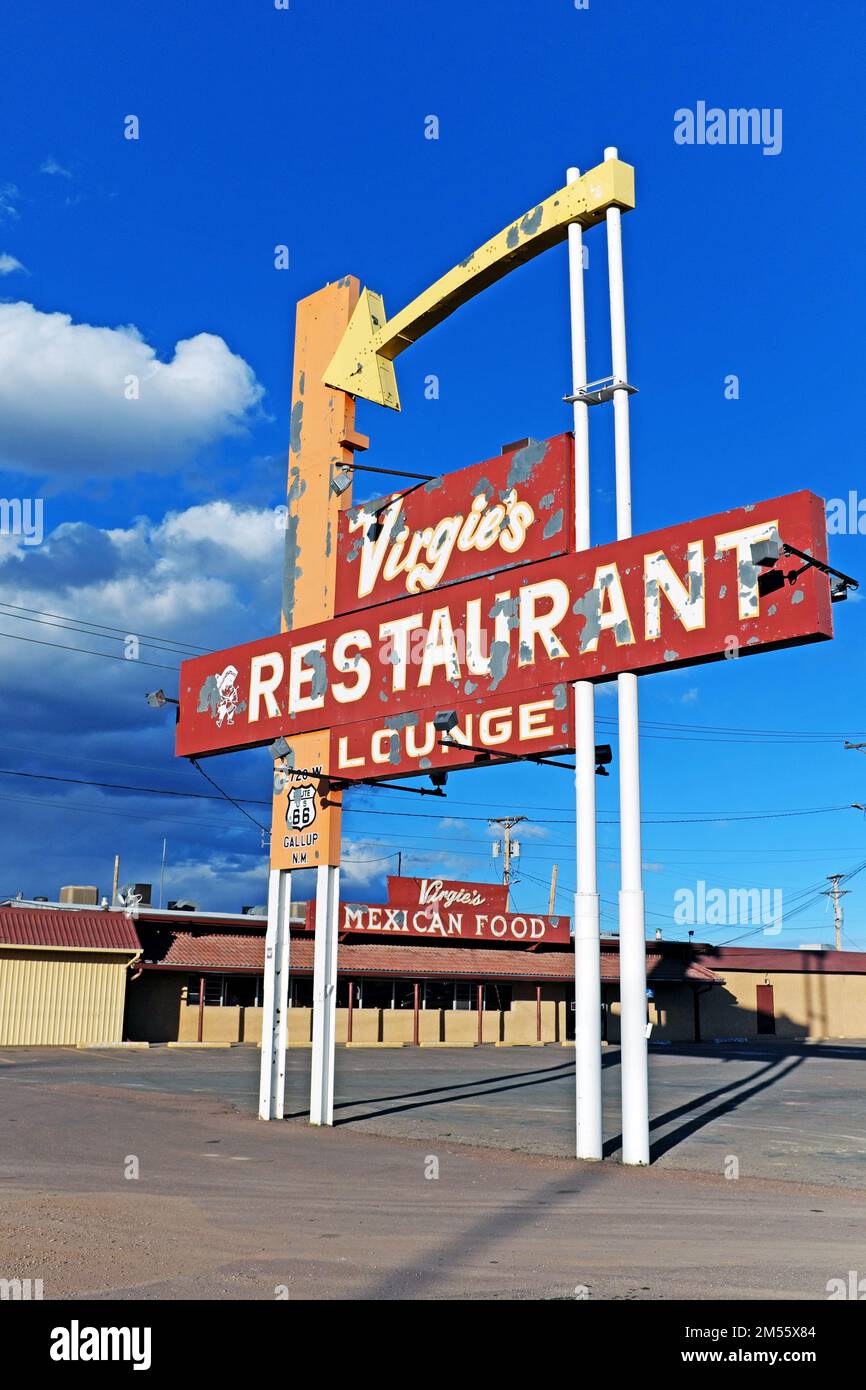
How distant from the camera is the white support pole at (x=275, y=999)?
18.4 meters

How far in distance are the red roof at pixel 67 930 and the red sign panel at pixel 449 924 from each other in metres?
6.06

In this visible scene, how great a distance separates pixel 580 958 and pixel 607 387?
711cm

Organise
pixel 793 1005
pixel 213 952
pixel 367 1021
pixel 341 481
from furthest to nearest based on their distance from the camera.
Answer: pixel 793 1005, pixel 367 1021, pixel 213 952, pixel 341 481

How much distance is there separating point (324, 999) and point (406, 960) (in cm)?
2558

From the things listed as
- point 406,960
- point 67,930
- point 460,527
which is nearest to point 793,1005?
point 406,960

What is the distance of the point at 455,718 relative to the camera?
1555 cm

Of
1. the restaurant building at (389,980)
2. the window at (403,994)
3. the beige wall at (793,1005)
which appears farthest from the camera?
the beige wall at (793,1005)

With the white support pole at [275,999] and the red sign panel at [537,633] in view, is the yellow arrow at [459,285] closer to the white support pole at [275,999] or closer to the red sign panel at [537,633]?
the red sign panel at [537,633]

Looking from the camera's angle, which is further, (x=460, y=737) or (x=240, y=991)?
(x=240, y=991)

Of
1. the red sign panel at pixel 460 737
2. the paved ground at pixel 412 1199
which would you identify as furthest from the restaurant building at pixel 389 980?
the red sign panel at pixel 460 737

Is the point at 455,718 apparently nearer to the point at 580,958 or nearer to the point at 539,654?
the point at 539,654

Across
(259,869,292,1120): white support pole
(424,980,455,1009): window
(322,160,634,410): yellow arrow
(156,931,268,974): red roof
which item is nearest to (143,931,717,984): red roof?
(156,931,268,974): red roof

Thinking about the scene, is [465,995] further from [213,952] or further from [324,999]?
[324,999]

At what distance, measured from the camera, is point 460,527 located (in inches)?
678
